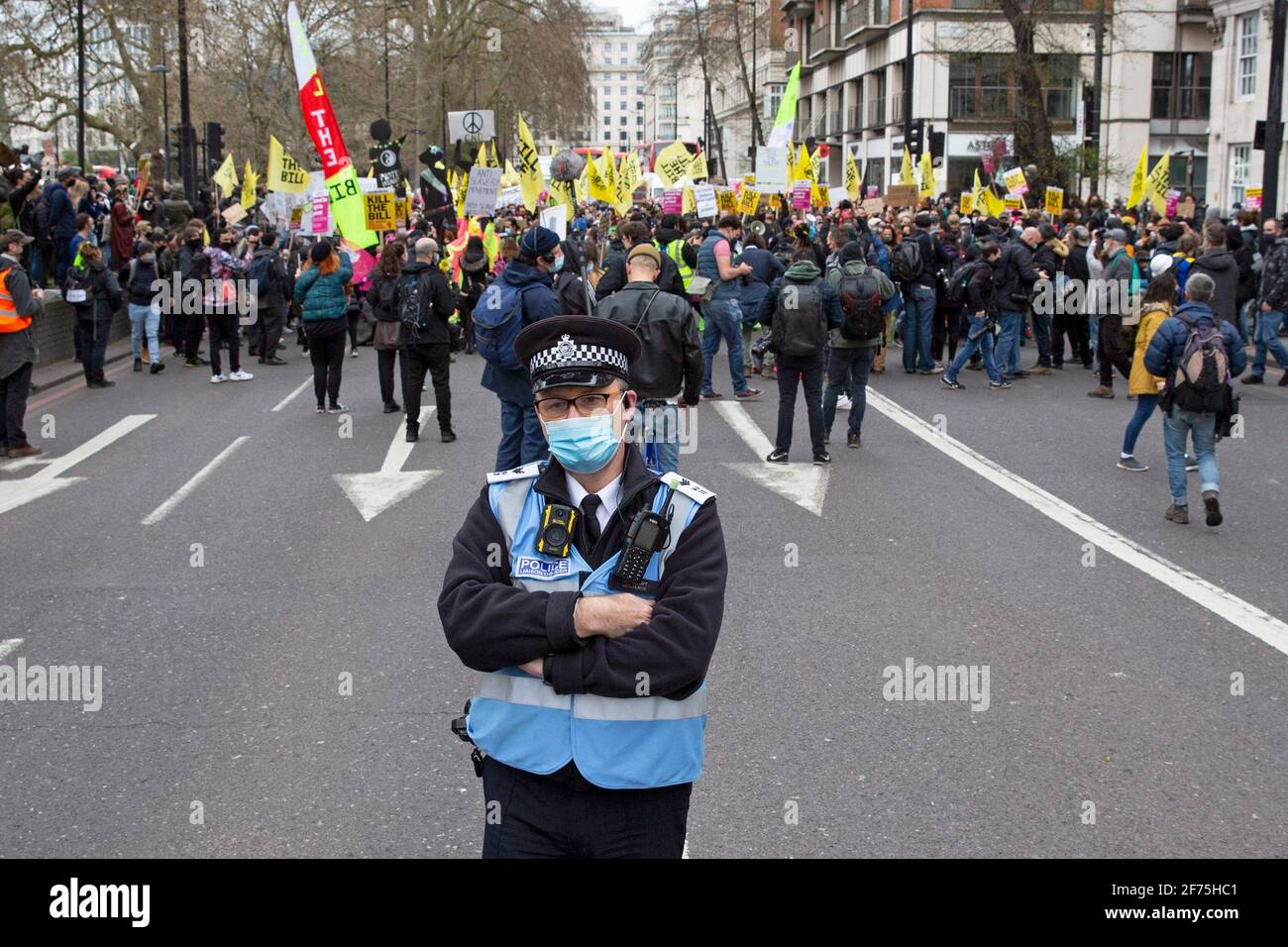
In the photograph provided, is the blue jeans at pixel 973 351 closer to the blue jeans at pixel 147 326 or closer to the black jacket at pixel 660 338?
the black jacket at pixel 660 338

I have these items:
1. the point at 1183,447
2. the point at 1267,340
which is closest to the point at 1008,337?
the point at 1267,340

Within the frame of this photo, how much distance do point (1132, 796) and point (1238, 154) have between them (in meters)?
35.7

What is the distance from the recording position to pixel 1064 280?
18281 millimetres

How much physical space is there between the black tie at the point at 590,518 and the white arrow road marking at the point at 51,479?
29.5ft

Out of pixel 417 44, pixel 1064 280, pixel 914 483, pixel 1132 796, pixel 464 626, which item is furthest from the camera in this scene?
pixel 417 44

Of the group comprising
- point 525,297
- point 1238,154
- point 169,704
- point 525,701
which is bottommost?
point 169,704

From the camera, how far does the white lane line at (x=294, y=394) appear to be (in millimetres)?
16562

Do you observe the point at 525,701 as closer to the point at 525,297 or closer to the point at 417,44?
the point at 525,297

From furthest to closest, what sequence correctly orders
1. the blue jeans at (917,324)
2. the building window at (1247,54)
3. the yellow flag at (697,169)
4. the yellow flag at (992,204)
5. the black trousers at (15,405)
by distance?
the building window at (1247,54) → the yellow flag at (697,169) → the yellow flag at (992,204) → the blue jeans at (917,324) → the black trousers at (15,405)

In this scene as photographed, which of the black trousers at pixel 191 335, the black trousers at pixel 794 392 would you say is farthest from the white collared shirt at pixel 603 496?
the black trousers at pixel 191 335

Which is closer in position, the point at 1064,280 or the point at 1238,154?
the point at 1064,280

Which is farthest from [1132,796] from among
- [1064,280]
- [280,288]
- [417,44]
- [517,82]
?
[517,82]

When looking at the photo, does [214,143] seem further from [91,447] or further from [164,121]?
[91,447]

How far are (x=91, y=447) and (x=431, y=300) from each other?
356 centimetres
